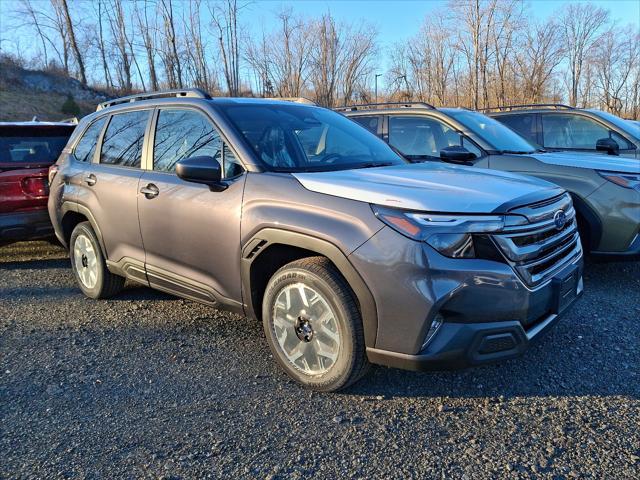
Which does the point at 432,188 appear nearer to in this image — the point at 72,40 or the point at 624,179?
the point at 624,179

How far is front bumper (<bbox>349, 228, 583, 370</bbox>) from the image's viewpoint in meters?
2.40

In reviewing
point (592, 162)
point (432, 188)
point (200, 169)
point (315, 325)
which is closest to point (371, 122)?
point (592, 162)

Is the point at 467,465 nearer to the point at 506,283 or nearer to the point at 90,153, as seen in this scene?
the point at 506,283

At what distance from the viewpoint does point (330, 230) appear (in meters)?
2.66

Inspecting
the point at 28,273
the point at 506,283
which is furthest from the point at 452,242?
the point at 28,273

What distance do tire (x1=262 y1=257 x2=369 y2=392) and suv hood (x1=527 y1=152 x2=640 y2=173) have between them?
131 inches

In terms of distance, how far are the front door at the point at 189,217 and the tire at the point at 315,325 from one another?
14.5 inches

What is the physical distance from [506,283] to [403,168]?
1.19 metres

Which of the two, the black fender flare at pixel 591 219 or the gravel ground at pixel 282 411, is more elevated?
the black fender flare at pixel 591 219

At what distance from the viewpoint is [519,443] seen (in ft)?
7.94

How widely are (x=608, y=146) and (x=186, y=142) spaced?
5.37 meters

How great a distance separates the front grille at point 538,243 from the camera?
2.53m

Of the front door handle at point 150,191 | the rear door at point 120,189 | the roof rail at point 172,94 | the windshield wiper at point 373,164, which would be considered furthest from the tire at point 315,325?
the roof rail at point 172,94

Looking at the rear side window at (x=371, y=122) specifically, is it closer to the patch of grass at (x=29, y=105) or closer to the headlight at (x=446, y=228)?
the headlight at (x=446, y=228)
